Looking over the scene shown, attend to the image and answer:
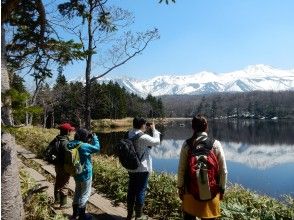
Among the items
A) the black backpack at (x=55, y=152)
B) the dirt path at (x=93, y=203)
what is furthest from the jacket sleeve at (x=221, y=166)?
the black backpack at (x=55, y=152)

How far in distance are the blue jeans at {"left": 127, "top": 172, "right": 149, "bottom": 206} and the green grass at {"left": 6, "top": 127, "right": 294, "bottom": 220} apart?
78 cm

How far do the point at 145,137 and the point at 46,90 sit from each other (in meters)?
39.9

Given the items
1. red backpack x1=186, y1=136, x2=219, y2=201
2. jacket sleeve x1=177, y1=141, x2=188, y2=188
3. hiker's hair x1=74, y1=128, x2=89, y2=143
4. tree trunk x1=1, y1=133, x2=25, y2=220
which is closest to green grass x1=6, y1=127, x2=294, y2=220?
tree trunk x1=1, y1=133, x2=25, y2=220

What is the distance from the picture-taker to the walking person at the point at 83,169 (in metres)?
6.22

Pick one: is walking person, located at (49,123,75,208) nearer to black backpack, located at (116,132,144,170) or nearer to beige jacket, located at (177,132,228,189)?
black backpack, located at (116,132,144,170)

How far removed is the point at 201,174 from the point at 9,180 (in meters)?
2.05

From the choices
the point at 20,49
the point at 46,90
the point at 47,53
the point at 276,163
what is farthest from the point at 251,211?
the point at 46,90

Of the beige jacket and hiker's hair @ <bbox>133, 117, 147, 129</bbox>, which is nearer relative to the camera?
the beige jacket

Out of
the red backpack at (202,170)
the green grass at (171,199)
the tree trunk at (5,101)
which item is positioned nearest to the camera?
the tree trunk at (5,101)

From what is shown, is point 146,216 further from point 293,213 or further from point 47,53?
point 47,53

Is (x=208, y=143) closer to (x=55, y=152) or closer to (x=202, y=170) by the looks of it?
(x=202, y=170)

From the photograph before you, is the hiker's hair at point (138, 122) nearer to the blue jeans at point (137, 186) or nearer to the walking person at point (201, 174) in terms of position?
the blue jeans at point (137, 186)

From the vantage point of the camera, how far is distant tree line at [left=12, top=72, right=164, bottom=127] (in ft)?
144

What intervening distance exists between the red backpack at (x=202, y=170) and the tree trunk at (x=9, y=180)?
190 centimetres
